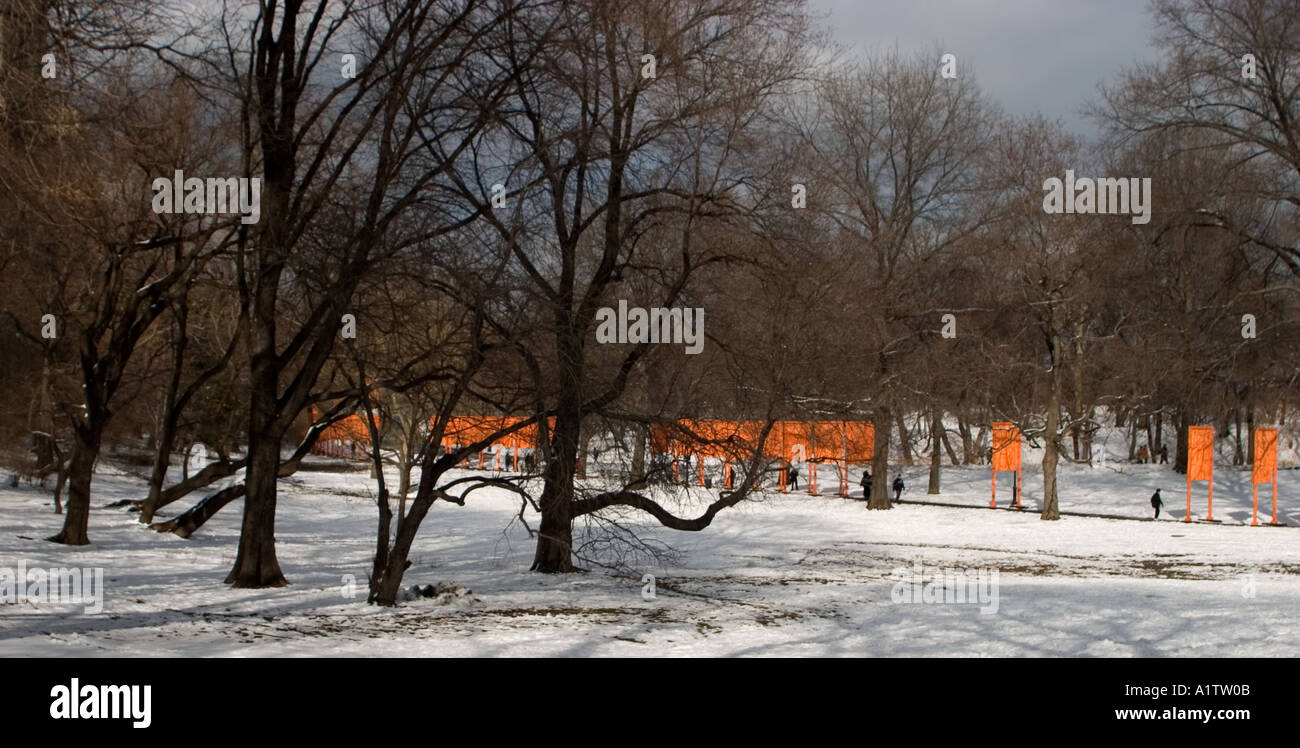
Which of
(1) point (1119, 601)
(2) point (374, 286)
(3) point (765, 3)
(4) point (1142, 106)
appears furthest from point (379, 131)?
(4) point (1142, 106)

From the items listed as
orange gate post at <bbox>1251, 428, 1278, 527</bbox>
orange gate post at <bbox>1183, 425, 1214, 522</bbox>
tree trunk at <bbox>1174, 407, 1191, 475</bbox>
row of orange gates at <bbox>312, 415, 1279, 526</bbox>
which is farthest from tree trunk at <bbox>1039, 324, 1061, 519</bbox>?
tree trunk at <bbox>1174, 407, 1191, 475</bbox>

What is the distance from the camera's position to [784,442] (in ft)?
116

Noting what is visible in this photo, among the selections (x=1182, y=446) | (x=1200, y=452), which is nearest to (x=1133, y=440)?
(x=1182, y=446)

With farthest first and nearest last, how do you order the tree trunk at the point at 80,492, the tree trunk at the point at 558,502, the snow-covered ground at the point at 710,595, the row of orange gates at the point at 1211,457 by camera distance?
the row of orange gates at the point at 1211,457 → the tree trunk at the point at 80,492 → the tree trunk at the point at 558,502 → the snow-covered ground at the point at 710,595

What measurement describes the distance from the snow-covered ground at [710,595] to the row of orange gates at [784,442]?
214 centimetres

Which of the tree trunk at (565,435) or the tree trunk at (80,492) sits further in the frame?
the tree trunk at (80,492)

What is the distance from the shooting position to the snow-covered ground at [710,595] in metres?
14.1

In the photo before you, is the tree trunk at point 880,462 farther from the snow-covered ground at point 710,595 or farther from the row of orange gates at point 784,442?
the snow-covered ground at point 710,595

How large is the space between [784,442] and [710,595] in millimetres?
15497

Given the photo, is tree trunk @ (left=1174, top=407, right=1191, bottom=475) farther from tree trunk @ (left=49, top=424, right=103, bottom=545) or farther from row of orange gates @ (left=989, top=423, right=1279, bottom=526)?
tree trunk @ (left=49, top=424, right=103, bottom=545)

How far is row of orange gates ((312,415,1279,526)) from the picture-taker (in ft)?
66.8

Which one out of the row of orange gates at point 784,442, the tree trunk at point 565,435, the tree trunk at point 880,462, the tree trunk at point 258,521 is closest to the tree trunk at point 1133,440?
the row of orange gates at point 784,442

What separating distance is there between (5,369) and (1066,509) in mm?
39814

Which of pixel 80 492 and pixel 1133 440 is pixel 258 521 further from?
pixel 1133 440
